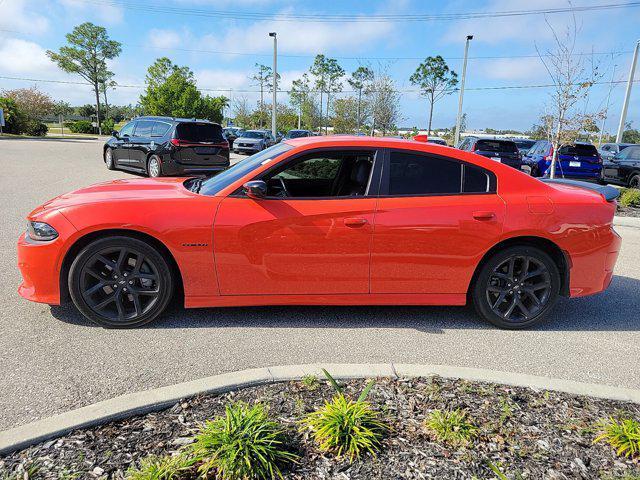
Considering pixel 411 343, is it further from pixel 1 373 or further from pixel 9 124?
pixel 9 124

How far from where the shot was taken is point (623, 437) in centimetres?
241

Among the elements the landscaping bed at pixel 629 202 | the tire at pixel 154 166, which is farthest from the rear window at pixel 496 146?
the tire at pixel 154 166

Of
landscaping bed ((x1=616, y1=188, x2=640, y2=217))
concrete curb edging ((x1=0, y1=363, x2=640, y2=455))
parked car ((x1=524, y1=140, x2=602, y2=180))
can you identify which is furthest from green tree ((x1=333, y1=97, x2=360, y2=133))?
concrete curb edging ((x1=0, y1=363, x2=640, y2=455))

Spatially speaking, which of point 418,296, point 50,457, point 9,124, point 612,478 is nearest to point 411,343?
point 418,296

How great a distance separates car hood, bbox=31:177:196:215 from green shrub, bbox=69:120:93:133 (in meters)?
52.6

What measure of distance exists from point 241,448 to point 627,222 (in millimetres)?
9950

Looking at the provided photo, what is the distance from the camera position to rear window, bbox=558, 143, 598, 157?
1495cm

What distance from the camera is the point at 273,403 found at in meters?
2.69

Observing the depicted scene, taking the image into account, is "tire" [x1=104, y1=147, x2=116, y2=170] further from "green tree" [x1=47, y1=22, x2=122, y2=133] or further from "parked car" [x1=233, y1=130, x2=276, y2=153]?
"green tree" [x1=47, y1=22, x2=122, y2=133]

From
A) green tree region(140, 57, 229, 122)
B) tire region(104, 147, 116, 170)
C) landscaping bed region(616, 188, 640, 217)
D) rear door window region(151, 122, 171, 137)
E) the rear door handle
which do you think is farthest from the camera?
green tree region(140, 57, 229, 122)

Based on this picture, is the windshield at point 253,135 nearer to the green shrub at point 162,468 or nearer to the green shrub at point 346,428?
the green shrub at point 346,428

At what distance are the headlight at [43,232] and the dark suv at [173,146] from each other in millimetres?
10018

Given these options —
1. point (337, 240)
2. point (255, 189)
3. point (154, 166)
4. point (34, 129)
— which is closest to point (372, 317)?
point (337, 240)

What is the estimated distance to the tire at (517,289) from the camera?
4020mm
